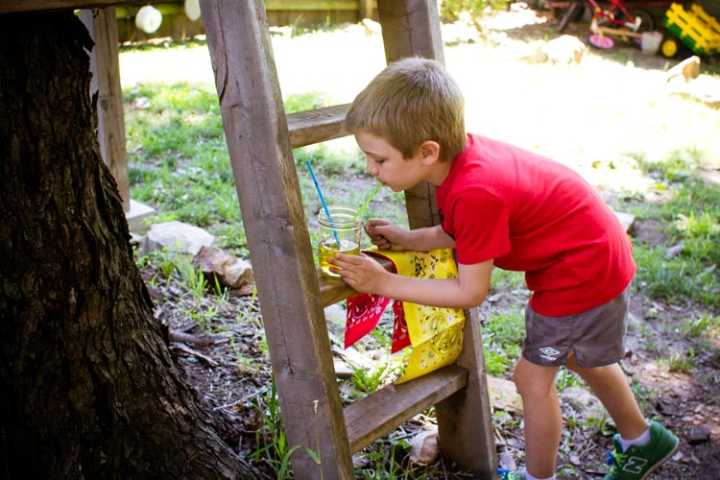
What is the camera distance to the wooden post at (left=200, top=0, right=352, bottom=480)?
1.50m

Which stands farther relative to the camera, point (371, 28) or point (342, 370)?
point (371, 28)

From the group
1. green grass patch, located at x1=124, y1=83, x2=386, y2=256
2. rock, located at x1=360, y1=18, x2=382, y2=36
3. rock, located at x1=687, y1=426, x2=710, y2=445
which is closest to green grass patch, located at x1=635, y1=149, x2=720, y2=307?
rock, located at x1=687, y1=426, x2=710, y2=445

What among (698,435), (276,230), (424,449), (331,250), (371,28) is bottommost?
(698,435)

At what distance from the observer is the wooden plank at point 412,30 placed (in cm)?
196

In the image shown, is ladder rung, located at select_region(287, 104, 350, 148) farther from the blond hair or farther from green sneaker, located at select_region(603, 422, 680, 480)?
green sneaker, located at select_region(603, 422, 680, 480)

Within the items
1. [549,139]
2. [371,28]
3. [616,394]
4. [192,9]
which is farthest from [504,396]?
[371,28]

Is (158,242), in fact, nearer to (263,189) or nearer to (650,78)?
(263,189)

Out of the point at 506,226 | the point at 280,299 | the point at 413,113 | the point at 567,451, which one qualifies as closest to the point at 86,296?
the point at 280,299

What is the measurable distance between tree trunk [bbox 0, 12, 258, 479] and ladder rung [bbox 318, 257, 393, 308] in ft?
1.48

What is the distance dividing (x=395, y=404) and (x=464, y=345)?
31 cm

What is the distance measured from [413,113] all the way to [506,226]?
0.34m

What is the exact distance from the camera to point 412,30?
197 cm

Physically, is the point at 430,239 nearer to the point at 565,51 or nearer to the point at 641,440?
the point at 641,440

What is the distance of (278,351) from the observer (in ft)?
5.53
